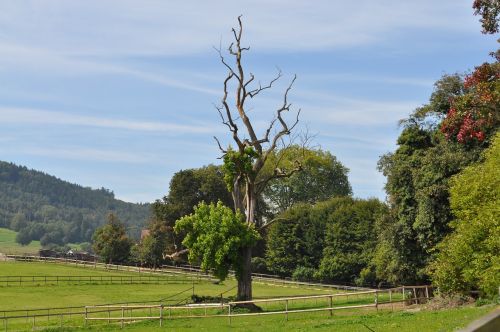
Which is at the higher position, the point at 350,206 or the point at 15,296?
the point at 350,206

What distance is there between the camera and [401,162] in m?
45.6

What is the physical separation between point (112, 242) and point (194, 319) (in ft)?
210

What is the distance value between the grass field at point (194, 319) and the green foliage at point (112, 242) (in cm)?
637

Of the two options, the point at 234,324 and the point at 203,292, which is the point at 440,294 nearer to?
the point at 234,324

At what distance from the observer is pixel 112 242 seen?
325 feet

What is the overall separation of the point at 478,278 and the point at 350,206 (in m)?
50.9

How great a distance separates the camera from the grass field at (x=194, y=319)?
23.6 metres

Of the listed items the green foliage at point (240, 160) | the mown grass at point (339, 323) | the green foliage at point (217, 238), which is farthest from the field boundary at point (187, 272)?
the mown grass at point (339, 323)

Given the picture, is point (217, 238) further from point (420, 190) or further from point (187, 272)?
point (187, 272)

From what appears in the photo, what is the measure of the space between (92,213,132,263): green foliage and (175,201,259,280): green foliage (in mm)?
55669

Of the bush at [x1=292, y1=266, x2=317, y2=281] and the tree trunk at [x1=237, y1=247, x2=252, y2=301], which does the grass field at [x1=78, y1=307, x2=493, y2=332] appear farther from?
the bush at [x1=292, y1=266, x2=317, y2=281]

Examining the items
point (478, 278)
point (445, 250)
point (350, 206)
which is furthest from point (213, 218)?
point (350, 206)

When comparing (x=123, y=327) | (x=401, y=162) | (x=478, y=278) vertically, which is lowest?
(x=123, y=327)

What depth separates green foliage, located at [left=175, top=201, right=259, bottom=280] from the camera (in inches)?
1732
